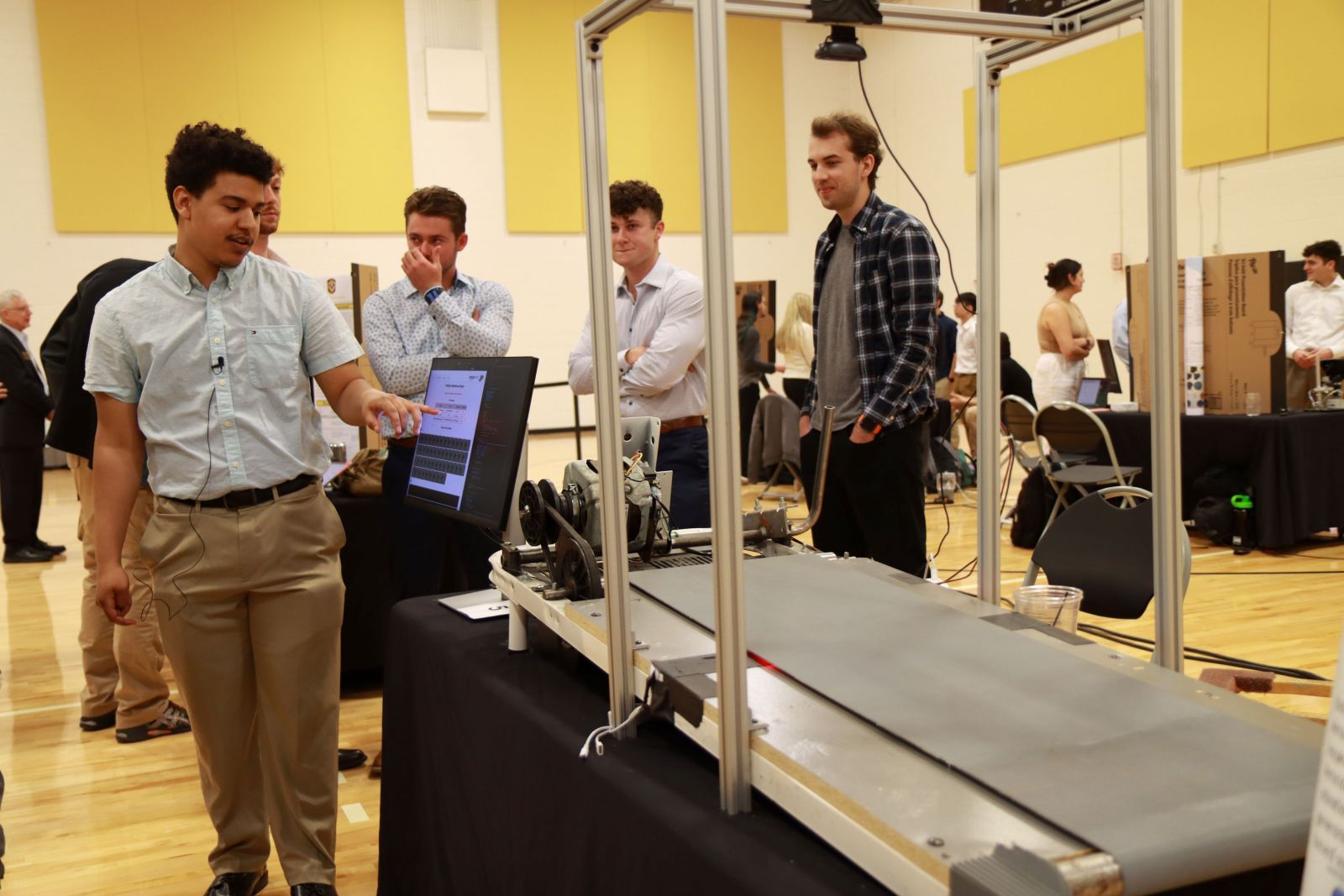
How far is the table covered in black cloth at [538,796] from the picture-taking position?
97 cm

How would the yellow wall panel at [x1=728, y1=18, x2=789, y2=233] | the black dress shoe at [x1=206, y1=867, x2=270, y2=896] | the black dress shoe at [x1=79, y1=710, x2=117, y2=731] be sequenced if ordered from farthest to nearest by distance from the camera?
1. the yellow wall panel at [x1=728, y1=18, x2=789, y2=233]
2. the black dress shoe at [x1=79, y1=710, x2=117, y2=731]
3. the black dress shoe at [x1=206, y1=867, x2=270, y2=896]

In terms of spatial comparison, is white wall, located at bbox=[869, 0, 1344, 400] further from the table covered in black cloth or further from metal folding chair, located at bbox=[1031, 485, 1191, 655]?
the table covered in black cloth

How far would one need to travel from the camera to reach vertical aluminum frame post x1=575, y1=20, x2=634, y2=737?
1171mm

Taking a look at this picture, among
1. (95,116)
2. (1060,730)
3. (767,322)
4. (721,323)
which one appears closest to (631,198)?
(721,323)

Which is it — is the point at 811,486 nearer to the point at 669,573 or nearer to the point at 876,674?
the point at 669,573

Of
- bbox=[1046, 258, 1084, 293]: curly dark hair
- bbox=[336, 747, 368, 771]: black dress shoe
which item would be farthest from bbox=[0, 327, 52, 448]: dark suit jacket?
bbox=[1046, 258, 1084, 293]: curly dark hair

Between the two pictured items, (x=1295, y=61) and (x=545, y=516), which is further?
(x=1295, y=61)

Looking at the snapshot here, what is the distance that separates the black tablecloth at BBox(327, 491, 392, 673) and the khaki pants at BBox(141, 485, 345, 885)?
1194 mm

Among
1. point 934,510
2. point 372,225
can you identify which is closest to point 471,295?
point 934,510

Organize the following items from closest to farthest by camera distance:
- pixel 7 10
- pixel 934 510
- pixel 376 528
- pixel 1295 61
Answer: pixel 376 528, pixel 934 510, pixel 1295 61, pixel 7 10

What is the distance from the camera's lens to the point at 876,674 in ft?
3.78

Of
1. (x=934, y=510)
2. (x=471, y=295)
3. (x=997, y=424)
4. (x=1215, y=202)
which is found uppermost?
(x=1215, y=202)

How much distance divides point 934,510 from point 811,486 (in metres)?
4.99

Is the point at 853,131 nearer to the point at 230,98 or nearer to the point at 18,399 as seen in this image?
the point at 18,399
